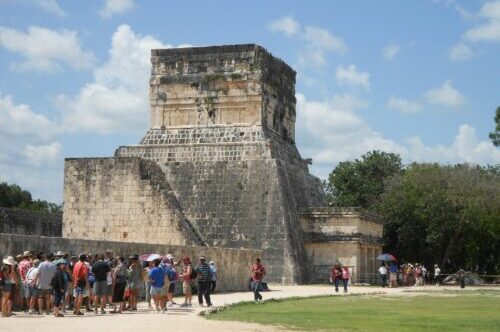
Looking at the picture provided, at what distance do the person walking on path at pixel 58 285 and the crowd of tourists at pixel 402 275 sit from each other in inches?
801

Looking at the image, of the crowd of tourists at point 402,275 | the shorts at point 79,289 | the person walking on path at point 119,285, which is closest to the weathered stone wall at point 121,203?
the crowd of tourists at point 402,275

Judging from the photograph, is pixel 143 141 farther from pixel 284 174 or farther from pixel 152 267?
A: pixel 152 267

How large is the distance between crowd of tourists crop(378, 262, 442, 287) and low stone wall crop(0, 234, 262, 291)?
749 cm

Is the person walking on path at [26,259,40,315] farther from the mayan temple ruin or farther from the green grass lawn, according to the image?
the mayan temple ruin

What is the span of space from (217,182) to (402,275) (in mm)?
11278

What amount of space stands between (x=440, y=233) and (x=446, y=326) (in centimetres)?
2870

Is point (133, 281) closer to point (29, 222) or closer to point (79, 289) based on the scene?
point (79, 289)

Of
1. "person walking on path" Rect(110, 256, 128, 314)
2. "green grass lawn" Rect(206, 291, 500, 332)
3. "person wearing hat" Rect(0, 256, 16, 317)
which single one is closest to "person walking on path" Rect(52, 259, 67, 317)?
"person wearing hat" Rect(0, 256, 16, 317)

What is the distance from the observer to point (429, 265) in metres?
49.0

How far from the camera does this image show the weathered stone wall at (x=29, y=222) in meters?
30.8

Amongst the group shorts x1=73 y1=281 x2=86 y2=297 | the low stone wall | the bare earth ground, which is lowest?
the bare earth ground

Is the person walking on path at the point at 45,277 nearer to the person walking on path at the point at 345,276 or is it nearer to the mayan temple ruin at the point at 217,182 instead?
the person walking on path at the point at 345,276

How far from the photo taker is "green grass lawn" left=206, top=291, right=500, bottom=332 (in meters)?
16.1

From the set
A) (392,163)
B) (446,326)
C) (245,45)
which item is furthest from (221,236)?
(392,163)
